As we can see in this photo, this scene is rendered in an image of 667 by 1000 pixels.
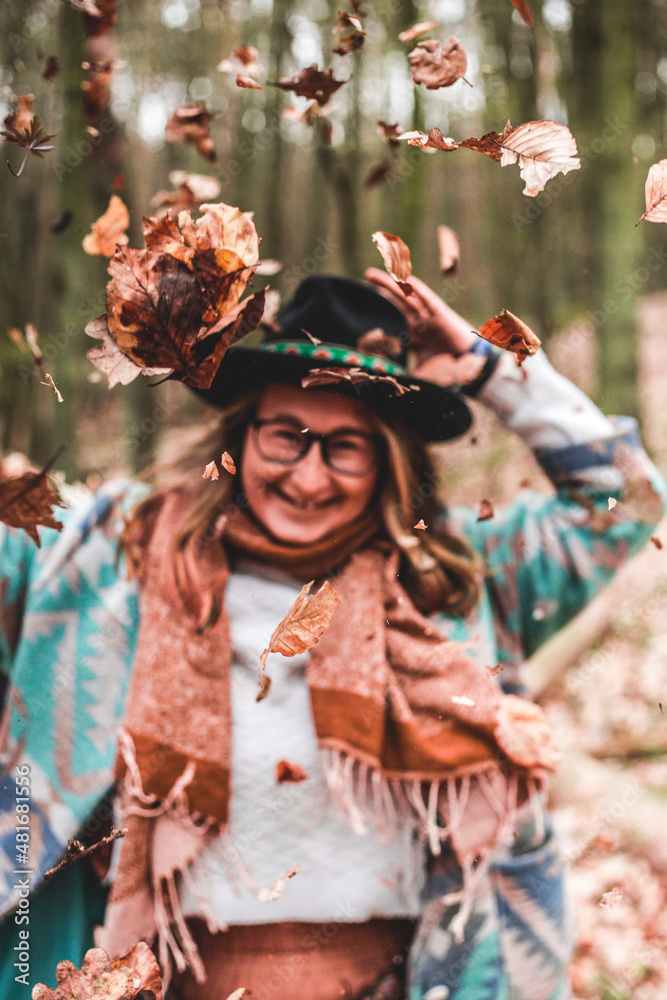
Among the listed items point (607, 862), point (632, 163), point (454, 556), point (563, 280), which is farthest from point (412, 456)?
point (563, 280)

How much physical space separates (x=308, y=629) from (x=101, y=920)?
3.60ft

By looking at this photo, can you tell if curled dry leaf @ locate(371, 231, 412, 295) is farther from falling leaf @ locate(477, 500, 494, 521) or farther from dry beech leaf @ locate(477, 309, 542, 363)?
falling leaf @ locate(477, 500, 494, 521)

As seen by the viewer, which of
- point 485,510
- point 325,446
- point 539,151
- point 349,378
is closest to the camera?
point 539,151

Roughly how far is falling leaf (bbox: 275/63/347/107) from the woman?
40 cm

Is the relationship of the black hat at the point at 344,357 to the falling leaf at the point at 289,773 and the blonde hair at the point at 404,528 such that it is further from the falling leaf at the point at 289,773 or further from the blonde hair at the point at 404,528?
the falling leaf at the point at 289,773

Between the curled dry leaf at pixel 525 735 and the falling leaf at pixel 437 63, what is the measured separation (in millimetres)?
1194

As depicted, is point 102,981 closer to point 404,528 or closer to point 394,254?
point 404,528

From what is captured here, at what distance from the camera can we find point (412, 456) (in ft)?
4.74

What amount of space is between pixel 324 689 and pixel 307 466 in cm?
49

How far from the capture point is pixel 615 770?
3.53m

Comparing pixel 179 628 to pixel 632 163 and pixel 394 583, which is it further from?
pixel 632 163

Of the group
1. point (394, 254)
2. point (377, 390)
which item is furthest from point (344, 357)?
point (394, 254)

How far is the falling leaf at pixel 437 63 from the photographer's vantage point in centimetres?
107

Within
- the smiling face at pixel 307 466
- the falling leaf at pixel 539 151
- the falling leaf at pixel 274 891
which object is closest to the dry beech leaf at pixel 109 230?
the smiling face at pixel 307 466
